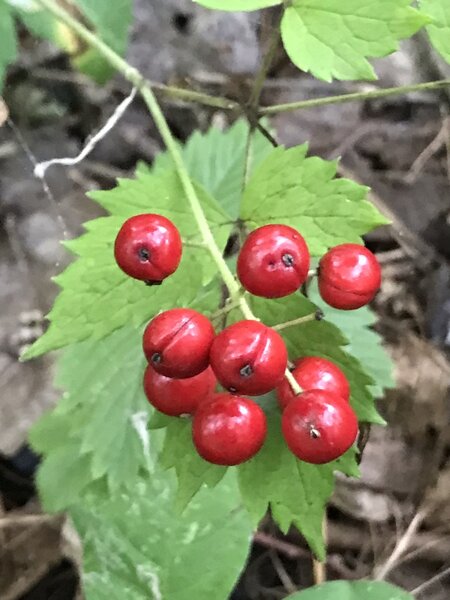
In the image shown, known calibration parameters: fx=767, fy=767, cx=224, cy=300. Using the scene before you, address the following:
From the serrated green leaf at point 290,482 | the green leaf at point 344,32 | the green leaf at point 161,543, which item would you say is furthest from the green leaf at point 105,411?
the green leaf at point 344,32

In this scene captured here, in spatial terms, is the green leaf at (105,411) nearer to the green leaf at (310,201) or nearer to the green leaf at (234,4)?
the green leaf at (310,201)

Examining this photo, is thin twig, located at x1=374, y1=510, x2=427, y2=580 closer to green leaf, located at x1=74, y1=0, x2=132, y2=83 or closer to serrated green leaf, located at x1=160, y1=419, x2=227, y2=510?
serrated green leaf, located at x1=160, y1=419, x2=227, y2=510

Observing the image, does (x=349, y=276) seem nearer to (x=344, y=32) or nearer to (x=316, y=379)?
(x=316, y=379)

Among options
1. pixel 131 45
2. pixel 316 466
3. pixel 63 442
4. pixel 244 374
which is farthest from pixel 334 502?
pixel 131 45

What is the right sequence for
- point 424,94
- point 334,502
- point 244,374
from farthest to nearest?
1. point 424,94
2. point 334,502
3. point 244,374

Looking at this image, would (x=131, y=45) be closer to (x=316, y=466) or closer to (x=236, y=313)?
(x=236, y=313)

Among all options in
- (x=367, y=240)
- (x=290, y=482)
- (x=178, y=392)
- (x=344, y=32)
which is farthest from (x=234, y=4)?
(x=367, y=240)
